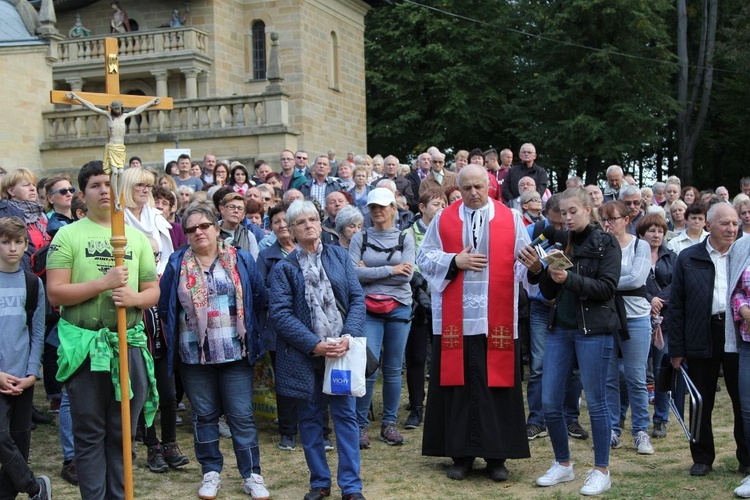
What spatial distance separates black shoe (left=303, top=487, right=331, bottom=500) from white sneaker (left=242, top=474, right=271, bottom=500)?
305mm

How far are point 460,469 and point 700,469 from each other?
1.78 m

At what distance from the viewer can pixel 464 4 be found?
3634 centimetres

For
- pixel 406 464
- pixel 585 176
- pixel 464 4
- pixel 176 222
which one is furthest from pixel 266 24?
pixel 406 464

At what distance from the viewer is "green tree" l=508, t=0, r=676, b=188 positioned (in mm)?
30609

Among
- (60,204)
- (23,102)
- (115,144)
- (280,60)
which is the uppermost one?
(280,60)

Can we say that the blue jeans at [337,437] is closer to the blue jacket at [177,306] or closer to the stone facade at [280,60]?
the blue jacket at [177,306]

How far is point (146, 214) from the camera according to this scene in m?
7.74

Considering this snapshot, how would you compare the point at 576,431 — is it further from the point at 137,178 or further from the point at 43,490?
the point at 43,490

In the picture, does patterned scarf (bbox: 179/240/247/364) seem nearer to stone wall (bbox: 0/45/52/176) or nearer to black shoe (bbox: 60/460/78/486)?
black shoe (bbox: 60/460/78/486)

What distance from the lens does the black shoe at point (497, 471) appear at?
23.5 ft

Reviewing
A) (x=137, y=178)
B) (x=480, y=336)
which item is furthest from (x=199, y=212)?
(x=480, y=336)

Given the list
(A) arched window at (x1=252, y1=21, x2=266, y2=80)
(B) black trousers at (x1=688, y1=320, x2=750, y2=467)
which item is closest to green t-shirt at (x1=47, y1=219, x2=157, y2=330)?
(B) black trousers at (x1=688, y1=320, x2=750, y2=467)

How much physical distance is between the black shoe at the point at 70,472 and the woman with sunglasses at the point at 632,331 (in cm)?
411

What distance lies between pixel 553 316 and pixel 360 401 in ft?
6.46
